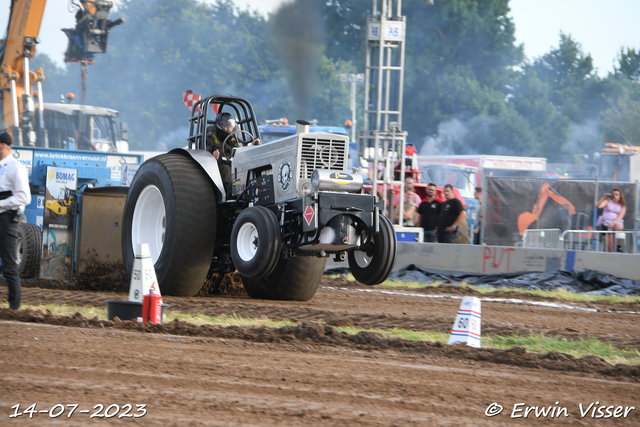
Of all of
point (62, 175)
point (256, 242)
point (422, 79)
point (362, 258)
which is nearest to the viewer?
point (256, 242)

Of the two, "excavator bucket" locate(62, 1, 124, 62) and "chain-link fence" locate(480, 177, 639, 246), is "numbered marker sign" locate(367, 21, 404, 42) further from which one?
"excavator bucket" locate(62, 1, 124, 62)

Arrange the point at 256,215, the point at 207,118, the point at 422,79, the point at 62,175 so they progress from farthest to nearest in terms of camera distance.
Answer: the point at 422,79, the point at 62,175, the point at 207,118, the point at 256,215

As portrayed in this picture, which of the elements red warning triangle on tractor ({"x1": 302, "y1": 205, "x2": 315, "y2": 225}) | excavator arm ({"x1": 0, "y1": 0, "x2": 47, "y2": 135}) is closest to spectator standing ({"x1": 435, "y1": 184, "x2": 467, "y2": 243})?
red warning triangle on tractor ({"x1": 302, "y1": 205, "x2": 315, "y2": 225})

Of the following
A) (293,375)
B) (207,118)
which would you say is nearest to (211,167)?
(207,118)

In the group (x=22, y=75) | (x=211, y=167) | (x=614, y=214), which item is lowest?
(x=614, y=214)

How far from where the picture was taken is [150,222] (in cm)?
878

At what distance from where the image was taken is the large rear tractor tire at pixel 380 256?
7.28 metres

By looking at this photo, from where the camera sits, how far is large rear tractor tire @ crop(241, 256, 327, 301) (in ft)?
29.0

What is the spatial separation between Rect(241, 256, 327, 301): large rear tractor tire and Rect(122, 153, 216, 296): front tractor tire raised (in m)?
1.01

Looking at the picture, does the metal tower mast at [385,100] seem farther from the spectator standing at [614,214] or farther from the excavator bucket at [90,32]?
the excavator bucket at [90,32]

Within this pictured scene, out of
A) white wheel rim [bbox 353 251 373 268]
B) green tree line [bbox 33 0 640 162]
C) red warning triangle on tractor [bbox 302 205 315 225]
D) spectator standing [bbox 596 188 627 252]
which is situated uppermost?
green tree line [bbox 33 0 640 162]

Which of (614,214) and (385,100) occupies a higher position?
(385,100)

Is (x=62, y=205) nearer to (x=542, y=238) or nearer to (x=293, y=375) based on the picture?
(x=293, y=375)

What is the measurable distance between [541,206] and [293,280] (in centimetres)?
792
